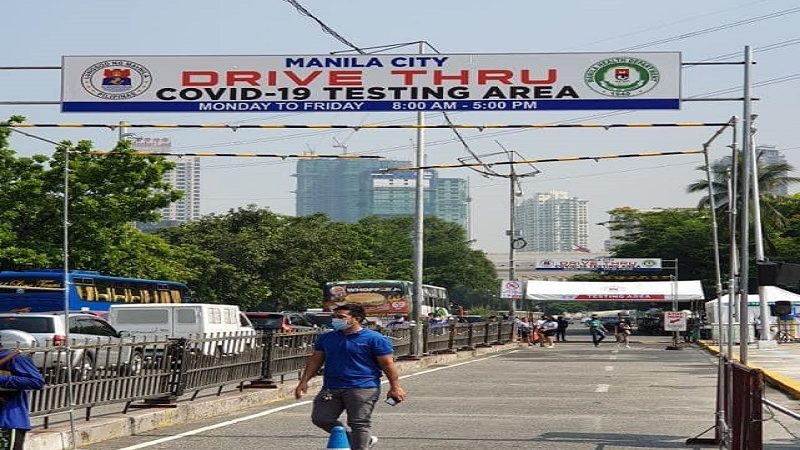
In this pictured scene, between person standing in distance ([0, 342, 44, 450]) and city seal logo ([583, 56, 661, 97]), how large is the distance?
389 inches

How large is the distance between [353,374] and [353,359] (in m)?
0.13

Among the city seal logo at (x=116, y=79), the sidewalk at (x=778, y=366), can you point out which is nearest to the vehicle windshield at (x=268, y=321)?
the sidewalk at (x=778, y=366)

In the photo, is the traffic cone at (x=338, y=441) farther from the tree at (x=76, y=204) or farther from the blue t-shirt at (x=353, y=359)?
the tree at (x=76, y=204)

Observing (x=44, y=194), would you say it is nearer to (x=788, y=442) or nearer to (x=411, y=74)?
(x=411, y=74)

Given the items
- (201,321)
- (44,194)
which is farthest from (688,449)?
(44,194)

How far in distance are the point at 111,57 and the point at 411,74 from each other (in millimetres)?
4357

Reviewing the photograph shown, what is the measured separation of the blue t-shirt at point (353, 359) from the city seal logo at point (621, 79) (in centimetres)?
805

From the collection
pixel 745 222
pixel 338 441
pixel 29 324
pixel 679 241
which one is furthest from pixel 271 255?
pixel 338 441

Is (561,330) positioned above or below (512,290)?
below

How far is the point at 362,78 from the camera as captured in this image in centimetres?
1783

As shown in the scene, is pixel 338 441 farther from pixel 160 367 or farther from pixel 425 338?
pixel 425 338

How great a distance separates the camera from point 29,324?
26094 millimetres

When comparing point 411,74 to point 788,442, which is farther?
point 411,74

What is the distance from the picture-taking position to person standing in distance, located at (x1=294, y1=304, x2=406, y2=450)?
10516 mm
